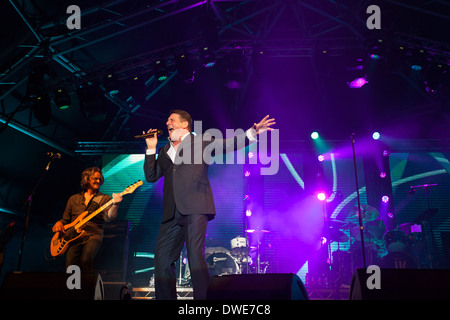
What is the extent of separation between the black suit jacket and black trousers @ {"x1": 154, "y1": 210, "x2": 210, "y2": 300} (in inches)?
3.3

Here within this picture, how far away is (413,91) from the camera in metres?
10.1

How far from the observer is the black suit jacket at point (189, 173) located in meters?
3.18

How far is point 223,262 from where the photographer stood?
28.7 ft

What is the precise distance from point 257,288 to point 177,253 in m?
1.07

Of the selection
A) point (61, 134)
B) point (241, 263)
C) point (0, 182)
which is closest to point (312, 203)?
point (241, 263)

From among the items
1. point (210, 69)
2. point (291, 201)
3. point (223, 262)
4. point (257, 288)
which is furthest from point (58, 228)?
point (291, 201)

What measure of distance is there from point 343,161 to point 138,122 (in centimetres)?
602

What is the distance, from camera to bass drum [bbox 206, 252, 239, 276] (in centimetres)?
868

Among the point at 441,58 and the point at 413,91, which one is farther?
the point at 413,91

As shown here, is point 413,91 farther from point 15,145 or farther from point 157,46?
point 15,145

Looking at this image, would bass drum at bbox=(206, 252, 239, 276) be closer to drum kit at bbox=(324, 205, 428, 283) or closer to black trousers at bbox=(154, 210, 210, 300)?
drum kit at bbox=(324, 205, 428, 283)

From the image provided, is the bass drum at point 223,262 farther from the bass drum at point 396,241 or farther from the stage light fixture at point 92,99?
the stage light fixture at point 92,99

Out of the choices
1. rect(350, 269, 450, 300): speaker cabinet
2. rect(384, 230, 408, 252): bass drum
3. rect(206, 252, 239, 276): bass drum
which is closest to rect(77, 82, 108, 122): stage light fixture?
rect(206, 252, 239, 276): bass drum

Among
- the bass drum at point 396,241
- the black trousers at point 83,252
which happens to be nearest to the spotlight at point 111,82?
the black trousers at point 83,252
